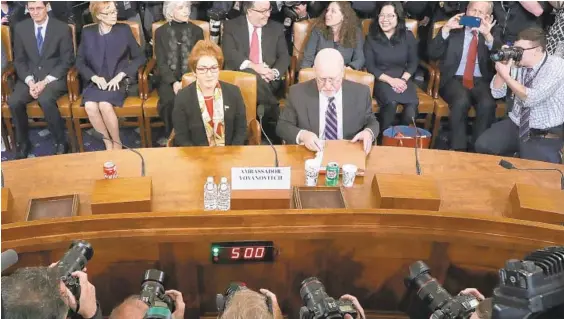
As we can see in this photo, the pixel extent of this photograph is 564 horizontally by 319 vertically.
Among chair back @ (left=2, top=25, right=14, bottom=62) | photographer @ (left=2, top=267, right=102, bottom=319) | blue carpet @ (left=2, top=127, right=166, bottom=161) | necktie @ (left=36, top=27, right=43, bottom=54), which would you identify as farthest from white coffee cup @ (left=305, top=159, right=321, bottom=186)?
chair back @ (left=2, top=25, right=14, bottom=62)

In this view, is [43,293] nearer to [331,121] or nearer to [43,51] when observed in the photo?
[331,121]

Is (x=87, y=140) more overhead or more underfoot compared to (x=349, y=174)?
more underfoot

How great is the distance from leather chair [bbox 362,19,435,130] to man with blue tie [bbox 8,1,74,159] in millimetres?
2071

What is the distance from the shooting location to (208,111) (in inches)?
118

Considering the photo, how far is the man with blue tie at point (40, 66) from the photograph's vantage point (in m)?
3.71

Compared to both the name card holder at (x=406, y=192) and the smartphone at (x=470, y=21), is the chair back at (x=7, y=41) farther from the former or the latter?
the smartphone at (x=470, y=21)

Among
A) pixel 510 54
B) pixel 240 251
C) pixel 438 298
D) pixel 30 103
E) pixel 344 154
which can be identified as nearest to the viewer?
pixel 438 298

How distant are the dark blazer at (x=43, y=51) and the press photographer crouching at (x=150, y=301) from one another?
2385 millimetres

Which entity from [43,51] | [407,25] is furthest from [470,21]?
[43,51]

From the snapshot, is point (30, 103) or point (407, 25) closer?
point (30, 103)

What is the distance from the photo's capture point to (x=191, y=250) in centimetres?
206

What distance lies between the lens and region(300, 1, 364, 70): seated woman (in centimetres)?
387

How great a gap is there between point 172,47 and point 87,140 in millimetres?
929

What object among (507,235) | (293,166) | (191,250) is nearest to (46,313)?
(191,250)
